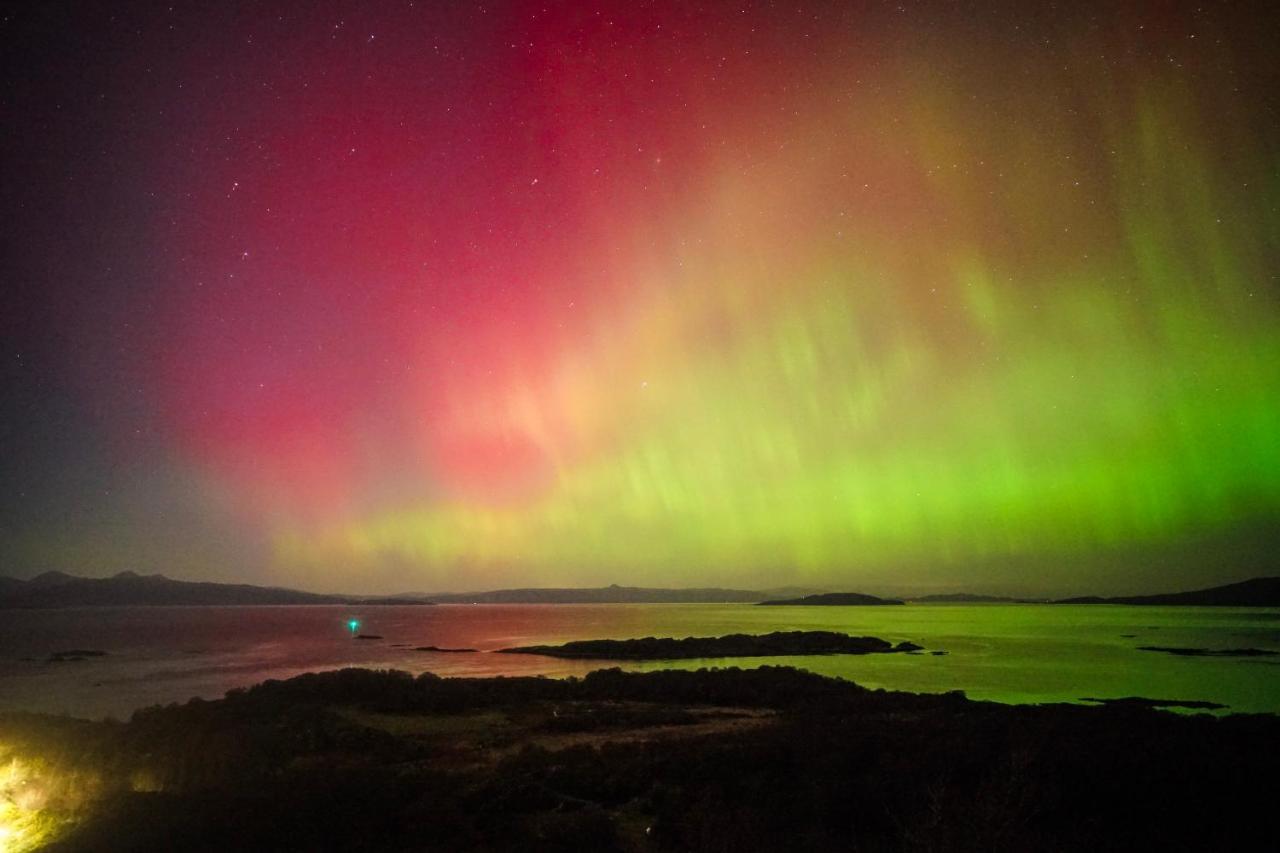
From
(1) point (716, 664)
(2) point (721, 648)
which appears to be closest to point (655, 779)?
(1) point (716, 664)

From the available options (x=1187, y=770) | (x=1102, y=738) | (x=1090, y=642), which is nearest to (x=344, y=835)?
(x=1187, y=770)

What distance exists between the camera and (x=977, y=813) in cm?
995

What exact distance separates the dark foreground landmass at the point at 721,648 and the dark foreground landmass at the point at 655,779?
110ft

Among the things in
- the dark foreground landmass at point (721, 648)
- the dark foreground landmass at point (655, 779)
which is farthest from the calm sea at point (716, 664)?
the dark foreground landmass at point (655, 779)

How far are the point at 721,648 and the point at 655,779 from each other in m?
48.1

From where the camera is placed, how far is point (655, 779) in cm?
1680

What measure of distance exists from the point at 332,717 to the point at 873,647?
54984 millimetres

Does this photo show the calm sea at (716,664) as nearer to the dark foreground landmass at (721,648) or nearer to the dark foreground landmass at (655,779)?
the dark foreground landmass at (721,648)

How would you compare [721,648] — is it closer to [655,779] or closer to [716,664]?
[716,664]

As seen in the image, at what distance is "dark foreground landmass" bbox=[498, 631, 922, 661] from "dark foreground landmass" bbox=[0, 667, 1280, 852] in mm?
33394

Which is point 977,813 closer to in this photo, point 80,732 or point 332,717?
point 332,717

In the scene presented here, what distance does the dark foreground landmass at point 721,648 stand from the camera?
60.8 meters

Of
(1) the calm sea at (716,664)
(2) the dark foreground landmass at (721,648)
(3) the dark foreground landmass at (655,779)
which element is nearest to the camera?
(3) the dark foreground landmass at (655,779)

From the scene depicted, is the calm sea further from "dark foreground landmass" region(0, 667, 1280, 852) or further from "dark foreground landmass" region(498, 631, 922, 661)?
"dark foreground landmass" region(0, 667, 1280, 852)
